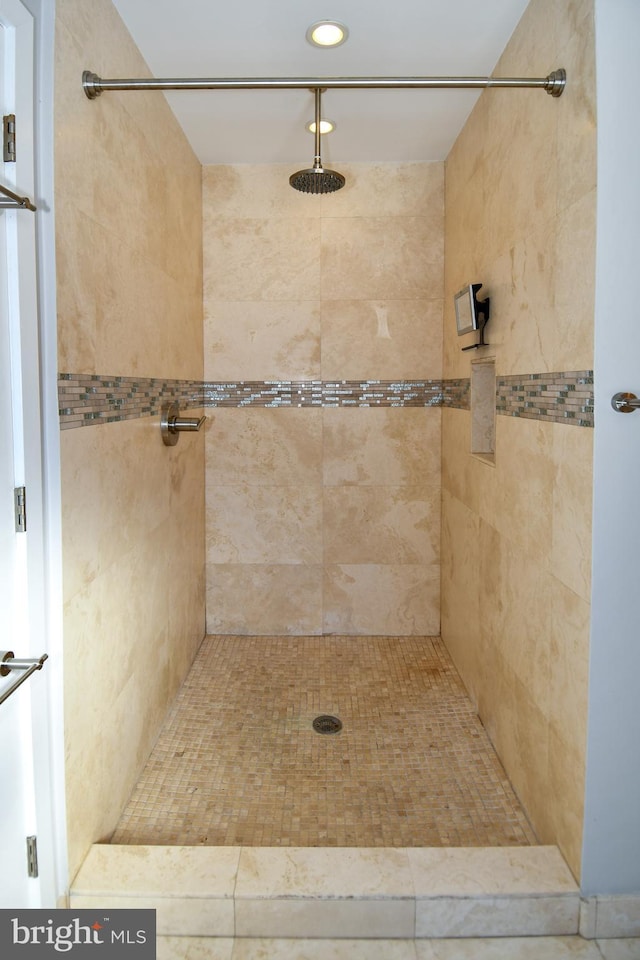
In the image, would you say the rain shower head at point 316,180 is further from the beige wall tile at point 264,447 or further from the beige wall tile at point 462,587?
the beige wall tile at point 462,587

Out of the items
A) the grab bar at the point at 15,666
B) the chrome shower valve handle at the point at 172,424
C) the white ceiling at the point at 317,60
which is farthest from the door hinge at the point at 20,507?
the white ceiling at the point at 317,60

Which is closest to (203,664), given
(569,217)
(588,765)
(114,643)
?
(114,643)

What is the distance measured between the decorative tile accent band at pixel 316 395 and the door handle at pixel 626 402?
58mm

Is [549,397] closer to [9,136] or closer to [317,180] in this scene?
[317,180]

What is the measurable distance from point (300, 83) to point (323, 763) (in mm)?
2142

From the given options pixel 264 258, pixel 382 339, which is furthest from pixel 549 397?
pixel 264 258

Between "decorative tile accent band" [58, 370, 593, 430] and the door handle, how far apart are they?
58 mm

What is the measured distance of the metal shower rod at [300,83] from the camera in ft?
5.22

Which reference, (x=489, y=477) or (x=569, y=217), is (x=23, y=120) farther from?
(x=489, y=477)

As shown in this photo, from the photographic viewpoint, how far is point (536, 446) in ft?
5.83

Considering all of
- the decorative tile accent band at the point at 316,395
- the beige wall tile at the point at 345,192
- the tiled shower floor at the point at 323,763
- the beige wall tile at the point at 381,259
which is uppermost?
the beige wall tile at the point at 345,192

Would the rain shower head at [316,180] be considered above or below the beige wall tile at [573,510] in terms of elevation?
above

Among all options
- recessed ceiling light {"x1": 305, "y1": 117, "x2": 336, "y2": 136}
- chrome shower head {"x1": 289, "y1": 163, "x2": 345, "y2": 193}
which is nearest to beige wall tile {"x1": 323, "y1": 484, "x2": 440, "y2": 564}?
chrome shower head {"x1": 289, "y1": 163, "x2": 345, "y2": 193}

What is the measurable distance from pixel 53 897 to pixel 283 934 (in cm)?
56
